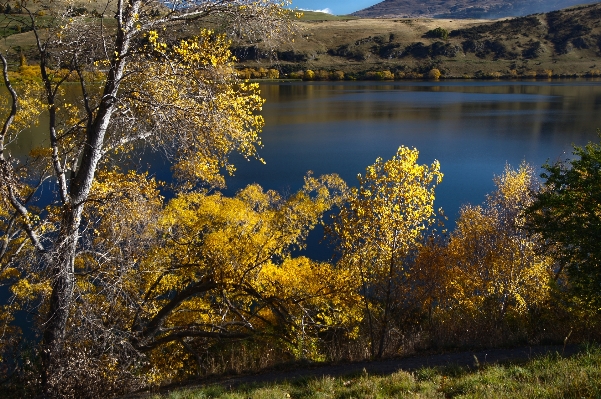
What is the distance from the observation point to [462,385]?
5789 mm

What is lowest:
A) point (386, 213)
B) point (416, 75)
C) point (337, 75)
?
point (386, 213)

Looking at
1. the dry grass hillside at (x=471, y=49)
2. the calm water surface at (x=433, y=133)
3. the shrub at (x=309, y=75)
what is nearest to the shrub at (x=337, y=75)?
the dry grass hillside at (x=471, y=49)

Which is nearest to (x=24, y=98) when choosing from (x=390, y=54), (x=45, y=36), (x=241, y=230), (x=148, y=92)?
(x=45, y=36)

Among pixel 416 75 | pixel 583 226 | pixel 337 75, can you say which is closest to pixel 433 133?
pixel 583 226

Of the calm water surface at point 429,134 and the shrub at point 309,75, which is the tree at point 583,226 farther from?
the shrub at point 309,75

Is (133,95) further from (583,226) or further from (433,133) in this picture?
(433,133)

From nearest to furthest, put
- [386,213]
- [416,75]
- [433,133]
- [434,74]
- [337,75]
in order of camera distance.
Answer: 1. [386,213]
2. [433,133]
3. [337,75]
4. [434,74]
5. [416,75]

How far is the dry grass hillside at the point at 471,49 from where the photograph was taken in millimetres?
128625

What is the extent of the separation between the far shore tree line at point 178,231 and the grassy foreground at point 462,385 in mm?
2432

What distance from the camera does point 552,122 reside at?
183ft

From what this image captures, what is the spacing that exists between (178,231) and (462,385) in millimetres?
9278

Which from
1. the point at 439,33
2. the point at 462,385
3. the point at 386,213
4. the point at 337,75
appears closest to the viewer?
the point at 462,385

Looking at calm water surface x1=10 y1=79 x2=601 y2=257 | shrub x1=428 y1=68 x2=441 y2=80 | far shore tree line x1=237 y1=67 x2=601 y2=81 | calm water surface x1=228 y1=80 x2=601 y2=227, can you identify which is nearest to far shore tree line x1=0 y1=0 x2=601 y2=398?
calm water surface x1=10 y1=79 x2=601 y2=257

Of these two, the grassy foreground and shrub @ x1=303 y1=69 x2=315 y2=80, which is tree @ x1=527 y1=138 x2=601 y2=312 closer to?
the grassy foreground
